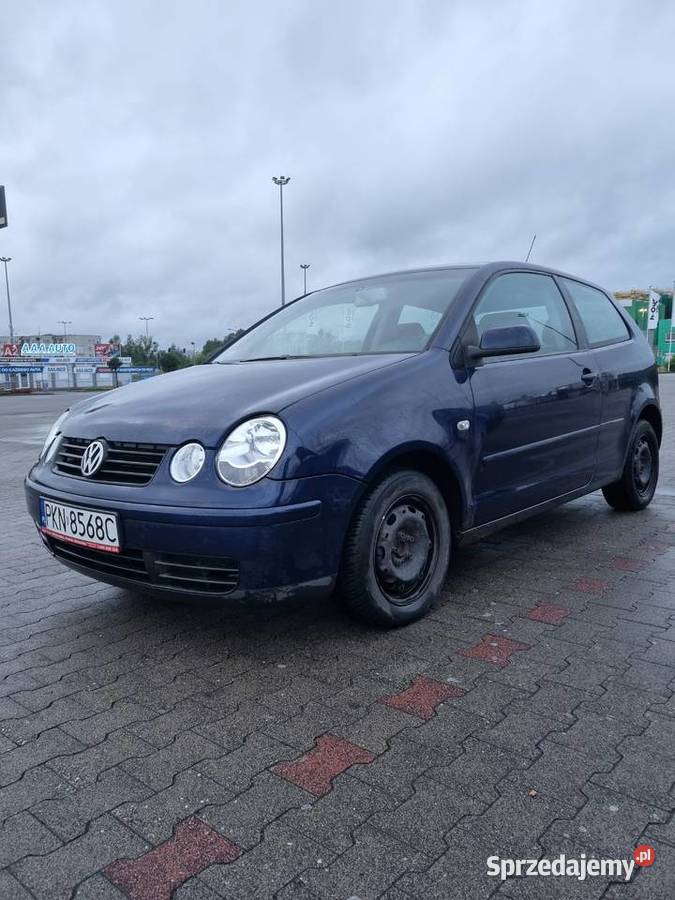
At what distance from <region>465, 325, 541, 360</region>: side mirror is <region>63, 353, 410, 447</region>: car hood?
347 millimetres

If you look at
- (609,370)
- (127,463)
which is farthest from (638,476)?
(127,463)

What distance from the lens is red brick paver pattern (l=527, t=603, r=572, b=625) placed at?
10.1 ft

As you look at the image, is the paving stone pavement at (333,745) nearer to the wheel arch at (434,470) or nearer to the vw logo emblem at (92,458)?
the wheel arch at (434,470)

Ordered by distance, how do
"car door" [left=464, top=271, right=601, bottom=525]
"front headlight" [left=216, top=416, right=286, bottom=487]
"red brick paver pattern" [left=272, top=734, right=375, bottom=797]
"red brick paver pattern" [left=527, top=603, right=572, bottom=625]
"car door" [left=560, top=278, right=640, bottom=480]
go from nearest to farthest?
"red brick paver pattern" [left=272, top=734, right=375, bottom=797]
"front headlight" [left=216, top=416, right=286, bottom=487]
"red brick paver pattern" [left=527, top=603, right=572, bottom=625]
"car door" [left=464, top=271, right=601, bottom=525]
"car door" [left=560, top=278, right=640, bottom=480]

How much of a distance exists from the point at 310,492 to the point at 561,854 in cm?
133

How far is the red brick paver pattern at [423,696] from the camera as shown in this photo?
233cm

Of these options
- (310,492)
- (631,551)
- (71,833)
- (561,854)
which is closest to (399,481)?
(310,492)

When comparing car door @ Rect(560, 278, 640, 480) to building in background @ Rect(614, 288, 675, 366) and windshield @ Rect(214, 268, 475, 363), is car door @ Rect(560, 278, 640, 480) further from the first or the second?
building in background @ Rect(614, 288, 675, 366)

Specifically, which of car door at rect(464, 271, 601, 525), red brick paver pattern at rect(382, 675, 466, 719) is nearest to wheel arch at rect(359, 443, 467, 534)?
car door at rect(464, 271, 601, 525)

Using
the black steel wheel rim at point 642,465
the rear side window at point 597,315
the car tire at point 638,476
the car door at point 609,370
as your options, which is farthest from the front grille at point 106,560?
the black steel wheel rim at point 642,465

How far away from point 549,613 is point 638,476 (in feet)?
7.57

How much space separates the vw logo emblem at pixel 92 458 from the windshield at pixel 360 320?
1.15 meters

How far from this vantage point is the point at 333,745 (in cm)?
213

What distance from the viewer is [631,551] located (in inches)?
163
